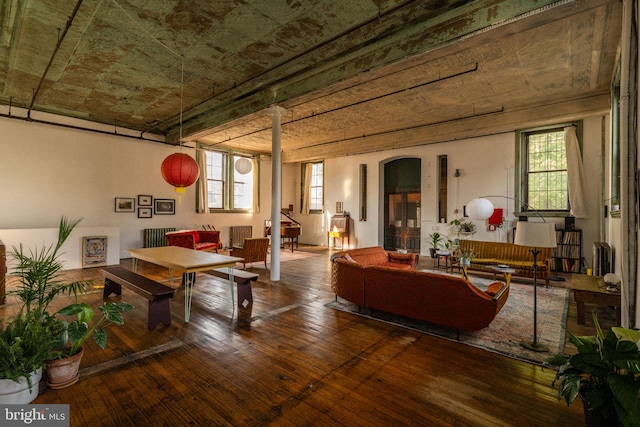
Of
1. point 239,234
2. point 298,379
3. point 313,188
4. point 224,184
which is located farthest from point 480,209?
point 224,184

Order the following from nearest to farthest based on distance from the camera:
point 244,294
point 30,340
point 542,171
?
1. point 30,340
2. point 244,294
3. point 542,171

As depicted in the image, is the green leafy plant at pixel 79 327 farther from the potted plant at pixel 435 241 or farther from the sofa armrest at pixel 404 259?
the potted plant at pixel 435 241

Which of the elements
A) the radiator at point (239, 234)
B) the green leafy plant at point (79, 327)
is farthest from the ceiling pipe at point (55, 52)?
the radiator at point (239, 234)

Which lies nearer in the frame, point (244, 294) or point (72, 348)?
point (72, 348)

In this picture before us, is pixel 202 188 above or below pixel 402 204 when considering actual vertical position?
above

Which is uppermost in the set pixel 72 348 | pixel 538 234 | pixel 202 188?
Answer: pixel 202 188

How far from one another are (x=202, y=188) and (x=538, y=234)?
9317mm

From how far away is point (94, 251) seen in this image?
716 cm

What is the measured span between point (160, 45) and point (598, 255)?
7.78 metres

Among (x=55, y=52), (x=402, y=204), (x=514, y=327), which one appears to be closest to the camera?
(x=514, y=327)

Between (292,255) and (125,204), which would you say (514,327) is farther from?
(125,204)

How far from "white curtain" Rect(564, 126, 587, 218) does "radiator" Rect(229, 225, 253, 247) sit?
31.2 ft

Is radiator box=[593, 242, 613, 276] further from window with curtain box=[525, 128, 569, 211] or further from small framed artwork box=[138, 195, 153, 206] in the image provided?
small framed artwork box=[138, 195, 153, 206]

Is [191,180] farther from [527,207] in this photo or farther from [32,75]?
[527,207]
